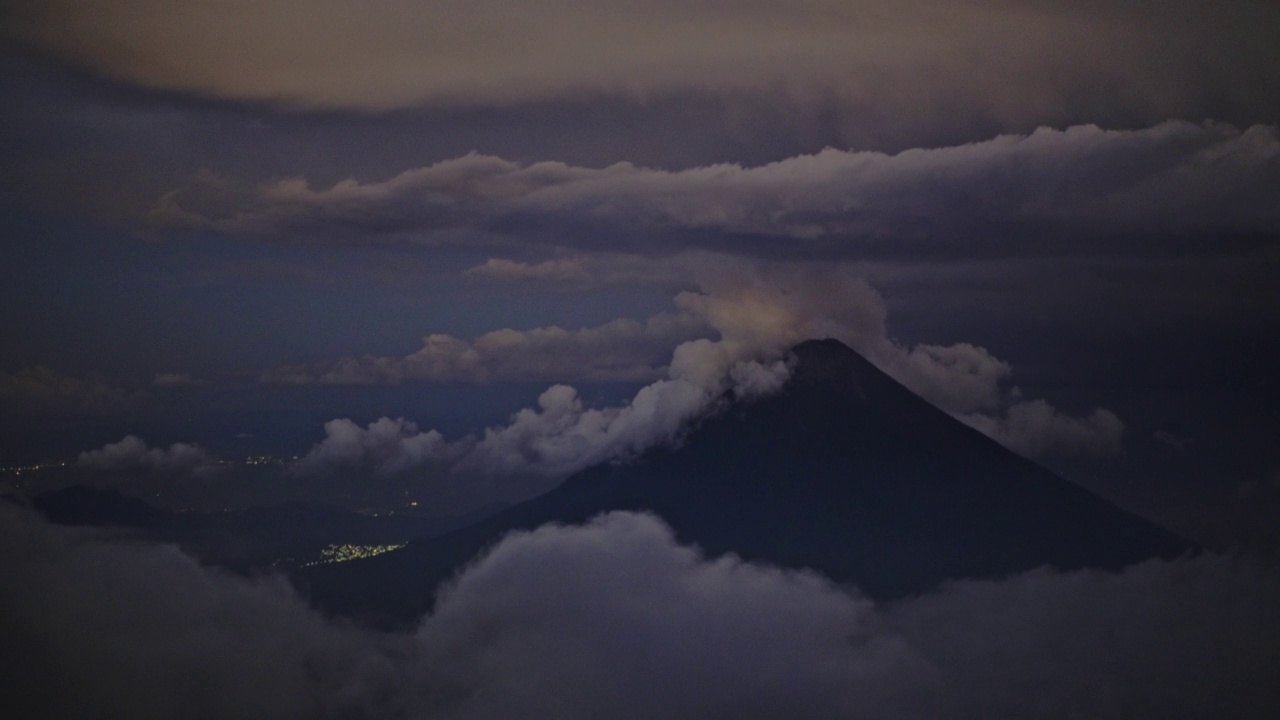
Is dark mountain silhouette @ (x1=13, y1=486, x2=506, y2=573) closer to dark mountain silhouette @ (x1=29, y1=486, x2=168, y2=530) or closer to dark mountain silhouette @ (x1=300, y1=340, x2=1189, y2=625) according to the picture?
dark mountain silhouette @ (x1=29, y1=486, x2=168, y2=530)

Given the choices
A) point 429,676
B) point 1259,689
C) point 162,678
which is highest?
point 162,678

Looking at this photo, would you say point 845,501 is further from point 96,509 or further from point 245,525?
point 96,509

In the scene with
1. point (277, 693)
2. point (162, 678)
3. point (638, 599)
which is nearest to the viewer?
point (162, 678)

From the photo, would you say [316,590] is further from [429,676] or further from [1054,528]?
[1054,528]

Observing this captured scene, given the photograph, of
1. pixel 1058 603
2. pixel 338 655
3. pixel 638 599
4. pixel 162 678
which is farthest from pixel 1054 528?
pixel 162 678

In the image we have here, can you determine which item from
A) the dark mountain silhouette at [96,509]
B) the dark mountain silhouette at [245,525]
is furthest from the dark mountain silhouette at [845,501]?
the dark mountain silhouette at [96,509]

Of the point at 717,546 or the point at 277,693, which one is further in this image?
the point at 717,546

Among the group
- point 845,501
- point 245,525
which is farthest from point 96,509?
point 845,501

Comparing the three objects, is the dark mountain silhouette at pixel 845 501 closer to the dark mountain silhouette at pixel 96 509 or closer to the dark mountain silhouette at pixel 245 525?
the dark mountain silhouette at pixel 245 525
